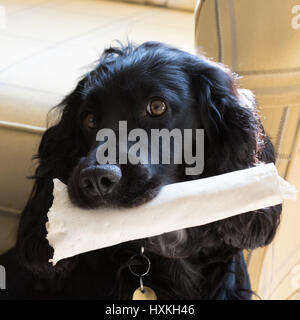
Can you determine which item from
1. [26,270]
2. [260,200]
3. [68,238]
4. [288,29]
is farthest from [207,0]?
[26,270]

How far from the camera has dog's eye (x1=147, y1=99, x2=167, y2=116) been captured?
41.8 inches

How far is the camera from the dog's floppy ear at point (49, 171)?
123cm

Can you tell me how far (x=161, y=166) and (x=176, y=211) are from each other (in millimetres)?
142

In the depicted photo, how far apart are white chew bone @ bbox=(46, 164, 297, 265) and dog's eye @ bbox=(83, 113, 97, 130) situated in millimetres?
267

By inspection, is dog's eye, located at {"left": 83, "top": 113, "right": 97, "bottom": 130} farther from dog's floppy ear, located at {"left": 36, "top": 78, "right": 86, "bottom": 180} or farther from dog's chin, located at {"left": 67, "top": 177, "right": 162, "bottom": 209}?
dog's chin, located at {"left": 67, "top": 177, "right": 162, "bottom": 209}

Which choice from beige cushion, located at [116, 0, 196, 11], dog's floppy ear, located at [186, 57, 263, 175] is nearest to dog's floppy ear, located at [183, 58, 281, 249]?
dog's floppy ear, located at [186, 57, 263, 175]

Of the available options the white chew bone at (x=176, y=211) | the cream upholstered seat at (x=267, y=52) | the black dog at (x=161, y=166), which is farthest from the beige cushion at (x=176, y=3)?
the white chew bone at (x=176, y=211)

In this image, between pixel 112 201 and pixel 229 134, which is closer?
pixel 112 201

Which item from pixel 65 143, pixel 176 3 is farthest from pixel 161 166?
pixel 176 3

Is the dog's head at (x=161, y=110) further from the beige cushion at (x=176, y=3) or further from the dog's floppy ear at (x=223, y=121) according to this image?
the beige cushion at (x=176, y=3)

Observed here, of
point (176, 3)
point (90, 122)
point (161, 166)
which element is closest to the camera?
point (161, 166)

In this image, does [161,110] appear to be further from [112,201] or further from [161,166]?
[112,201]

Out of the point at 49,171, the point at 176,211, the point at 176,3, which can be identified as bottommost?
the point at 49,171

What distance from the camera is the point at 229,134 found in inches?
44.7
